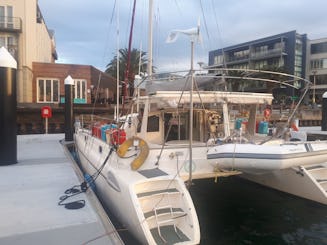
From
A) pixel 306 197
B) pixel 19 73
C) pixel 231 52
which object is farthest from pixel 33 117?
pixel 231 52

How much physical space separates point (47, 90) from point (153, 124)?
900 inches

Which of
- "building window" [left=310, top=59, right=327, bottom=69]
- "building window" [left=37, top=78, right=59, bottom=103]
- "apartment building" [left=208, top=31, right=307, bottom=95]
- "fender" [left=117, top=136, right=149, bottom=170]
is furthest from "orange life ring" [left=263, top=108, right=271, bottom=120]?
"building window" [left=310, top=59, right=327, bottom=69]

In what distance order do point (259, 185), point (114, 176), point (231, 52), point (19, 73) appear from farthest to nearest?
point (231, 52) < point (19, 73) < point (259, 185) < point (114, 176)

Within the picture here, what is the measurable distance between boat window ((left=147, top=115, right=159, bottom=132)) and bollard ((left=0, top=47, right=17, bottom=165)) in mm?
3574

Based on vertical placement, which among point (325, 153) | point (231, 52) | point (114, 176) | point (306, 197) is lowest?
point (306, 197)

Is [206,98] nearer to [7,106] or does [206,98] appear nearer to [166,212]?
[166,212]

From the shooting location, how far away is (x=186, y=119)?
693 cm

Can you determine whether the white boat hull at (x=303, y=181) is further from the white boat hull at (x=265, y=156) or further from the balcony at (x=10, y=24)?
the balcony at (x=10, y=24)

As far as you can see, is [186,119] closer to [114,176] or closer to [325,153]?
[114,176]

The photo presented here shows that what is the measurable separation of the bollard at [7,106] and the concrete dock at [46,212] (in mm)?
444

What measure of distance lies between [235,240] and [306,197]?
2096 mm

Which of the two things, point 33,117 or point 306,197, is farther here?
point 33,117

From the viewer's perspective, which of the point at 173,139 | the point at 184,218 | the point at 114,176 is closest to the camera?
the point at 184,218

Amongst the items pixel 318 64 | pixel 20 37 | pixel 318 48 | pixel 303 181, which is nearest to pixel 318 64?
pixel 318 64
